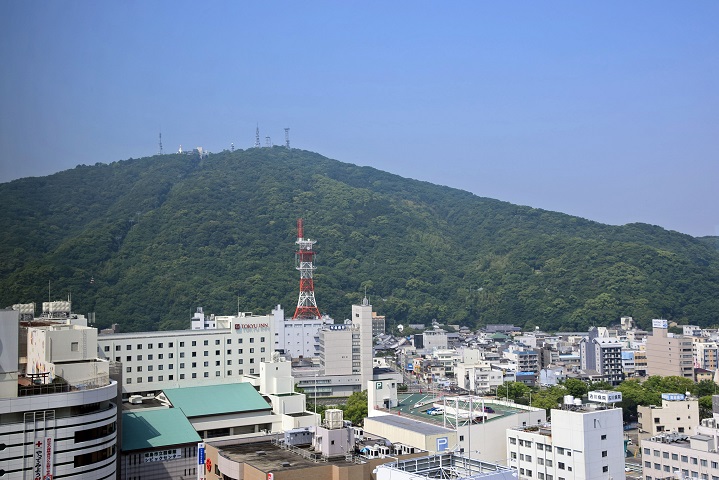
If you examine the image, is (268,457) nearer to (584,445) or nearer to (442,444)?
(442,444)

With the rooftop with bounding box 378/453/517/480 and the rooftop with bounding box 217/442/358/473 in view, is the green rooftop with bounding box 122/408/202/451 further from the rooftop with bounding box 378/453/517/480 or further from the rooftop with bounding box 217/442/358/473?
the rooftop with bounding box 378/453/517/480

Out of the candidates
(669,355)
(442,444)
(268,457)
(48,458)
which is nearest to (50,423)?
(48,458)

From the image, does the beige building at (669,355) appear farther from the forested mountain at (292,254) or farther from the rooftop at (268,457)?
the rooftop at (268,457)

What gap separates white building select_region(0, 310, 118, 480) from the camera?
1511cm

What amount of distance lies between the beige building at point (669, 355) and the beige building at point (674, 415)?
16.1 meters

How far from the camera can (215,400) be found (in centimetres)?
2472

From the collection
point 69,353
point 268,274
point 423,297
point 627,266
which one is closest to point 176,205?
point 268,274

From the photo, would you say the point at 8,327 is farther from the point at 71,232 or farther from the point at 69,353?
the point at 71,232

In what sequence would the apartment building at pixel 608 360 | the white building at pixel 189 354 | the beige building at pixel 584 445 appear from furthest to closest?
the apartment building at pixel 608 360 → the white building at pixel 189 354 → the beige building at pixel 584 445

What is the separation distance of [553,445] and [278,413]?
401 inches

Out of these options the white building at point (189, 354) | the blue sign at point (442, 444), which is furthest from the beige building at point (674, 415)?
the white building at point (189, 354)

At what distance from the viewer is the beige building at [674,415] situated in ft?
89.5

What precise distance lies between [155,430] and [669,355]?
107ft

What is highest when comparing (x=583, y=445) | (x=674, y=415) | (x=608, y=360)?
(x=583, y=445)
